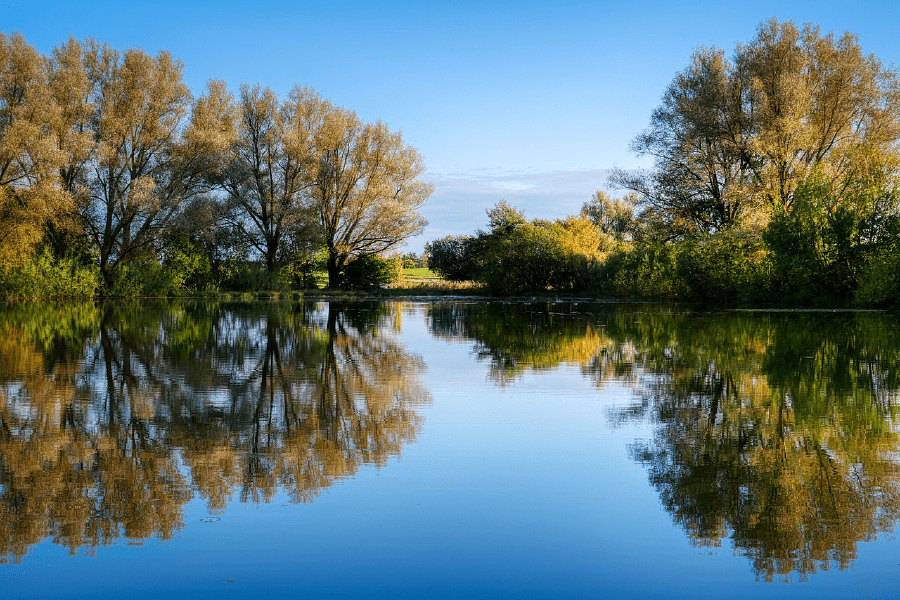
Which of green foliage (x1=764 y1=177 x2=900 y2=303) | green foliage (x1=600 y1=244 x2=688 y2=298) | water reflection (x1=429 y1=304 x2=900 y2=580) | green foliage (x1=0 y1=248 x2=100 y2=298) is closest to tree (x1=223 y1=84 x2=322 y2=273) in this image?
green foliage (x1=0 y1=248 x2=100 y2=298)

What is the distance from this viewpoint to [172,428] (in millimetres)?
5523

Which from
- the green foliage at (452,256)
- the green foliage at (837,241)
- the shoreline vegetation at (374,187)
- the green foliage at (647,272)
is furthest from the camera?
the green foliage at (452,256)

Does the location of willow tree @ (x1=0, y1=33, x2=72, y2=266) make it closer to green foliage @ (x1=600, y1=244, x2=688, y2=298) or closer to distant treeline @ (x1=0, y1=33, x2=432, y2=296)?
distant treeline @ (x1=0, y1=33, x2=432, y2=296)

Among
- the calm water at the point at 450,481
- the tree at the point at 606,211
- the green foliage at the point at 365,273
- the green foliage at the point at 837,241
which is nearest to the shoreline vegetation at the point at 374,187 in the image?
the green foliage at the point at 837,241

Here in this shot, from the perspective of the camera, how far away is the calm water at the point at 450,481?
115 inches

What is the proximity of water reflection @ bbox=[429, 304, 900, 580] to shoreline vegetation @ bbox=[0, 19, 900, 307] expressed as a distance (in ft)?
46.1

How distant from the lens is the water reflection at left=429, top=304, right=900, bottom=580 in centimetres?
340

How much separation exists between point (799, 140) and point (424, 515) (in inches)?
1153

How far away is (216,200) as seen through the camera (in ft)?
132

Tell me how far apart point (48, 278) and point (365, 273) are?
20381 mm

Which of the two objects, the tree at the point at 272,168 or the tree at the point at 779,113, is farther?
the tree at the point at 272,168

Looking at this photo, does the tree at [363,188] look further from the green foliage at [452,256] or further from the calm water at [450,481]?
the calm water at [450,481]

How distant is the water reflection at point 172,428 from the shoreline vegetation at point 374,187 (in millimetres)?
19380

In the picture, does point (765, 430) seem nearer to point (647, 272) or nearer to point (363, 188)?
point (647, 272)
